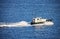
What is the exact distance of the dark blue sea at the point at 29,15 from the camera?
7.53ft

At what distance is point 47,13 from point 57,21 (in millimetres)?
165

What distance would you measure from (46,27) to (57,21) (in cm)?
16

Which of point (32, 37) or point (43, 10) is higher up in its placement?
point (43, 10)

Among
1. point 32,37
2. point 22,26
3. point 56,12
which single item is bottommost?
point 32,37

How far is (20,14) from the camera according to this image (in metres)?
2.33

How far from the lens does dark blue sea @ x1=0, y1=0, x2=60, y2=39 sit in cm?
229

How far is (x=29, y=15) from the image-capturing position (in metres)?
2.33

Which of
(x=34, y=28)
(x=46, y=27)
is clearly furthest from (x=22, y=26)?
(x=46, y=27)

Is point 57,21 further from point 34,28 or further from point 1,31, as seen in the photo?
point 1,31

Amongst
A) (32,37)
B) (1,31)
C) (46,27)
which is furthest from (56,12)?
(1,31)

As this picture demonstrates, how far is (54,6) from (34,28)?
0.39m

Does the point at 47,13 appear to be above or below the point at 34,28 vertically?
above

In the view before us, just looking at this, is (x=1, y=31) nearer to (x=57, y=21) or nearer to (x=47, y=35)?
(x=47, y=35)

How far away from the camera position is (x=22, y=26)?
7.57 feet
